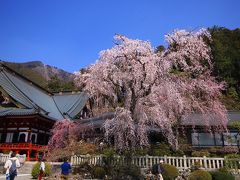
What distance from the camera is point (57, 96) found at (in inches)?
1624

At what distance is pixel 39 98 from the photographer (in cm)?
3406

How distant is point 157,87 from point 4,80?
821 inches

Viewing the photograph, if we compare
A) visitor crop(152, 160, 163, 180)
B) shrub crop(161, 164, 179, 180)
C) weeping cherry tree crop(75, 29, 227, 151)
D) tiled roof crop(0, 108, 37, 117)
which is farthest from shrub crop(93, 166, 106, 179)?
tiled roof crop(0, 108, 37, 117)

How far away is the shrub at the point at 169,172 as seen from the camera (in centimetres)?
1472

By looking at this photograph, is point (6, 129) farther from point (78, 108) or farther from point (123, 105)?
point (123, 105)

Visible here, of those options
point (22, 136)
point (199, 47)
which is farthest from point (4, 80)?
point (199, 47)

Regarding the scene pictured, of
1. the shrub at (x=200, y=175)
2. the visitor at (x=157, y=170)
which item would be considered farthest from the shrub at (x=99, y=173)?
the shrub at (x=200, y=175)

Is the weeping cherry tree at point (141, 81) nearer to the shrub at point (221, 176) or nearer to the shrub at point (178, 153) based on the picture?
the shrub at point (178, 153)

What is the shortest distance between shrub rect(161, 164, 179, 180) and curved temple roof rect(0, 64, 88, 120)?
14.5m

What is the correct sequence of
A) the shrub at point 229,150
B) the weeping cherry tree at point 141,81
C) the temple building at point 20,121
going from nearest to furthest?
the weeping cherry tree at point 141,81
the shrub at point 229,150
the temple building at point 20,121

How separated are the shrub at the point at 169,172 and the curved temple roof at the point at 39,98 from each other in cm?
1450

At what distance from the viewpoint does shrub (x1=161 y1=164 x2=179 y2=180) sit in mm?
14719

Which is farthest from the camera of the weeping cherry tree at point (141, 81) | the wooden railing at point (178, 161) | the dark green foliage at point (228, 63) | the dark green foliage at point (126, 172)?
the dark green foliage at point (228, 63)

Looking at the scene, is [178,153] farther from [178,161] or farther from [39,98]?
[39,98]
